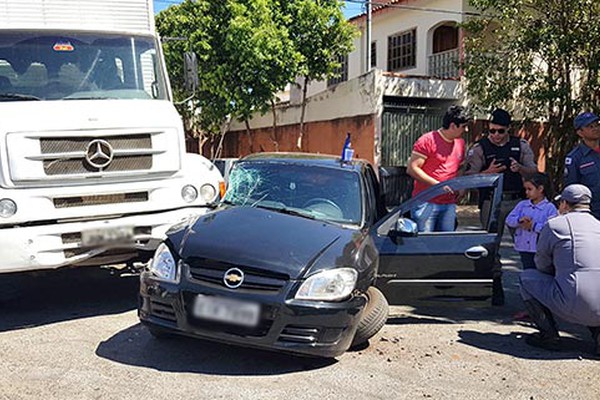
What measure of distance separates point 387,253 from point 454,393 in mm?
1487

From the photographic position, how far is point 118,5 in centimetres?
607

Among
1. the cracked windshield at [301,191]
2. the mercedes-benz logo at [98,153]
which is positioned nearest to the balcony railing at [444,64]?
the cracked windshield at [301,191]

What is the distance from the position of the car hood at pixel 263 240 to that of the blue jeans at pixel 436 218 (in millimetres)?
1079

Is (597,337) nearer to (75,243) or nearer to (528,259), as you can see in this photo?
(528,259)

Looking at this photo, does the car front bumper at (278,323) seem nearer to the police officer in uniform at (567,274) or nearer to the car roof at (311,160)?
the police officer in uniform at (567,274)

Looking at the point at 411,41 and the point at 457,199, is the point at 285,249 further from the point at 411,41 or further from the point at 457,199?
the point at 411,41

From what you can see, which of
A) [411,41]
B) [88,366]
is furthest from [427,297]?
[411,41]

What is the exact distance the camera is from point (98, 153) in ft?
16.3

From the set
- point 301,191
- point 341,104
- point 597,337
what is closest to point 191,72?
point 301,191

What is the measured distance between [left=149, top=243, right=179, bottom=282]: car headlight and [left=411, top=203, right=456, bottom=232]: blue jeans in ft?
7.67

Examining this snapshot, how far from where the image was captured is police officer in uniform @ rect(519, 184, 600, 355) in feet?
13.7

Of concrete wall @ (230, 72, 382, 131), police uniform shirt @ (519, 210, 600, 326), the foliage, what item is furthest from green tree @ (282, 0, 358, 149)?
police uniform shirt @ (519, 210, 600, 326)

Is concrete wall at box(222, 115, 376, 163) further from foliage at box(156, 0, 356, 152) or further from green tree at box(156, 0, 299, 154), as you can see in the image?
green tree at box(156, 0, 299, 154)

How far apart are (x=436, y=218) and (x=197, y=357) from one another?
2.59 meters
